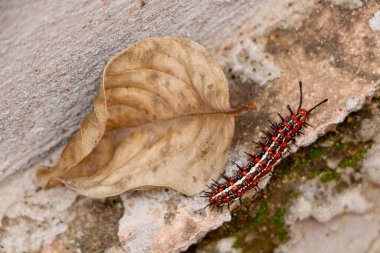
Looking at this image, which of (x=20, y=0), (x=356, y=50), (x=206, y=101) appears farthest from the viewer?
(x=356, y=50)

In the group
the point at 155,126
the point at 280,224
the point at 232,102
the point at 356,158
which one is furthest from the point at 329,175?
the point at 155,126

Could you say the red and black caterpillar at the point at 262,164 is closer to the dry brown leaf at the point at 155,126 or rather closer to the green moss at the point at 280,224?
the dry brown leaf at the point at 155,126

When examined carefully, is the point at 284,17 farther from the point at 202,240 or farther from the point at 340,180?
the point at 202,240

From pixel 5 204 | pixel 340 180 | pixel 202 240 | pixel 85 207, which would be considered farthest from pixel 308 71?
pixel 5 204

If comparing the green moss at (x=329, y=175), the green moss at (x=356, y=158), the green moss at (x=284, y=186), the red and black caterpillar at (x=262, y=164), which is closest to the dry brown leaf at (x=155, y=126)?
the red and black caterpillar at (x=262, y=164)

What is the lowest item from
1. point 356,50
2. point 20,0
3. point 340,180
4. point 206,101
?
point 340,180

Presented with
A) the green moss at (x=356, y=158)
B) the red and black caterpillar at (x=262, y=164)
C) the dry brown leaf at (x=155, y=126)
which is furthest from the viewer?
the green moss at (x=356, y=158)

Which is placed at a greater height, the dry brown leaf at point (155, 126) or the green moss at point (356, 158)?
the dry brown leaf at point (155, 126)
